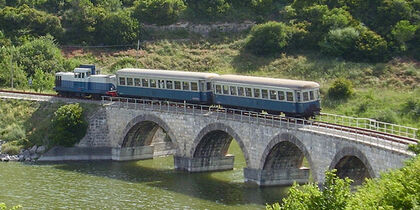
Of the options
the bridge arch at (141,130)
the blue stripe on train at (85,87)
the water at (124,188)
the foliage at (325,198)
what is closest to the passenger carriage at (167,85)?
the blue stripe on train at (85,87)

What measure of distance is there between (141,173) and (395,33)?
44051mm

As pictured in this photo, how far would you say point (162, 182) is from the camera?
68.2 metres

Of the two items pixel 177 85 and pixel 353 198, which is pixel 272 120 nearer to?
pixel 177 85

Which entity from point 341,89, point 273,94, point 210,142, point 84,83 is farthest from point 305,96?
point 84,83

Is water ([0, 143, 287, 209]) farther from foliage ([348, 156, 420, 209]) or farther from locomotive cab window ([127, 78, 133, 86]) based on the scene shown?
foliage ([348, 156, 420, 209])

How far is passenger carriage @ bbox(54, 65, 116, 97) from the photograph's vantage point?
272 ft

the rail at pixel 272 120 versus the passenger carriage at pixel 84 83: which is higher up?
the passenger carriage at pixel 84 83

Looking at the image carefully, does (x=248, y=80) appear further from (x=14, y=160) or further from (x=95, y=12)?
(x=95, y=12)

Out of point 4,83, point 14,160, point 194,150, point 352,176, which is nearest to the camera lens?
point 352,176

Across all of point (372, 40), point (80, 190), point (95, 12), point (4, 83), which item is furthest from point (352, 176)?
point (95, 12)

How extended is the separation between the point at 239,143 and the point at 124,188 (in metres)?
10.1

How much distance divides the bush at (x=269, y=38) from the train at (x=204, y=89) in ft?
87.5

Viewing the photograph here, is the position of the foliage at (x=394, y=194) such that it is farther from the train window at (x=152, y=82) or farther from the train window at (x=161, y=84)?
the train window at (x=152, y=82)

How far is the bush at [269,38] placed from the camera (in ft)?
350
